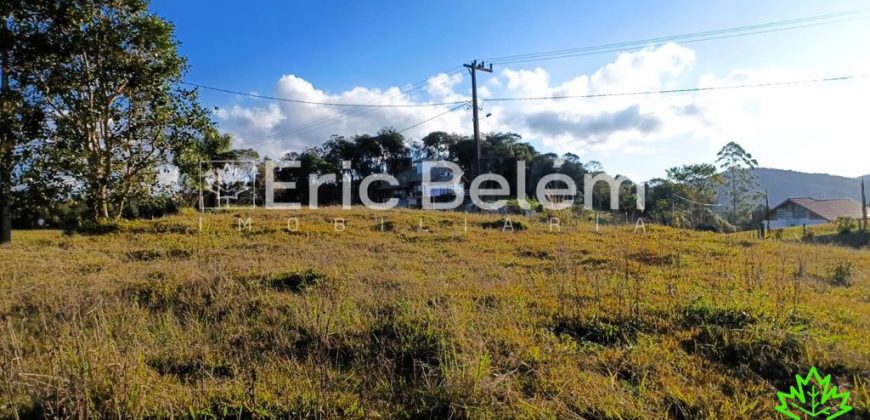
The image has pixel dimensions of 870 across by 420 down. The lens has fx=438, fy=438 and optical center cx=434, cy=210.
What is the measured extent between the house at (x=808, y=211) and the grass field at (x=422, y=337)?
40469 millimetres

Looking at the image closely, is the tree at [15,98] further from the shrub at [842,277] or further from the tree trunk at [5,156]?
the shrub at [842,277]

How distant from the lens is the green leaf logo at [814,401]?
226 centimetres

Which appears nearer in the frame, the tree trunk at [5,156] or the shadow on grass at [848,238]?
the tree trunk at [5,156]

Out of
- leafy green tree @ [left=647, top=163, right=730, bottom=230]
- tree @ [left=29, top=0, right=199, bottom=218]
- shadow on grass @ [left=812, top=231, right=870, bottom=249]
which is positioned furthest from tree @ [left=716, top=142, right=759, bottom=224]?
tree @ [left=29, top=0, right=199, bottom=218]

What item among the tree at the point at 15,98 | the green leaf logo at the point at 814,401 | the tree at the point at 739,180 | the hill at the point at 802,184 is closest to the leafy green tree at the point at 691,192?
the tree at the point at 739,180

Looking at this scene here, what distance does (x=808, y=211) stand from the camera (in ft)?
124

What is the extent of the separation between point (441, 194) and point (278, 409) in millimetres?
32616

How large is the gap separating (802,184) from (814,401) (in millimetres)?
85194

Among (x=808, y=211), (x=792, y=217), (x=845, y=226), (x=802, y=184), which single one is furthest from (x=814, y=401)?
(x=802, y=184)

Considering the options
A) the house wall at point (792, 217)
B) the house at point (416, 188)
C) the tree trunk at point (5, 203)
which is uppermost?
the house at point (416, 188)

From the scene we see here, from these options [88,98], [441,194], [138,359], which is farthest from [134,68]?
[441,194]

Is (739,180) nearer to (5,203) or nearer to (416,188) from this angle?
(416,188)

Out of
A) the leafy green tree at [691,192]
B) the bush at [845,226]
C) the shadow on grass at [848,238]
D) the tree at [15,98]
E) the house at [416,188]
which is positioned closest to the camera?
the tree at [15,98]

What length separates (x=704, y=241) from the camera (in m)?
9.37
